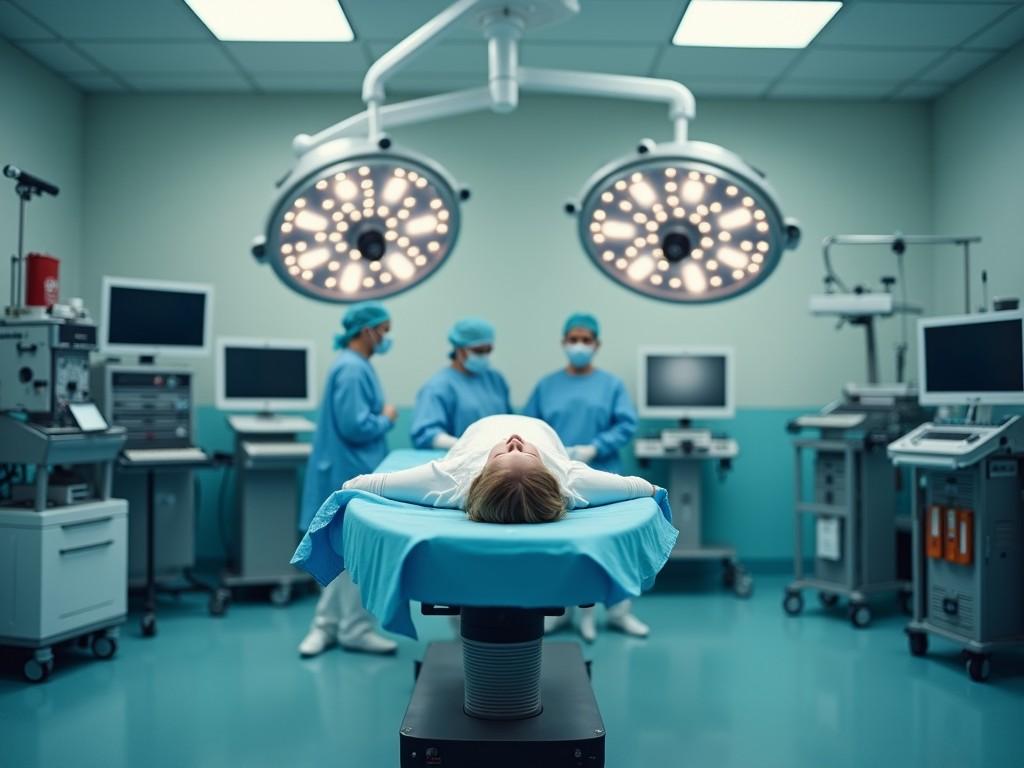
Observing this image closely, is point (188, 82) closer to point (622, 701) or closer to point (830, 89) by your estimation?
point (830, 89)

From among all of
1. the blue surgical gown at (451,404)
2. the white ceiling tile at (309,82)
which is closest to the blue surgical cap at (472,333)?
the blue surgical gown at (451,404)

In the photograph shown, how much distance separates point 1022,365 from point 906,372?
1.94 m

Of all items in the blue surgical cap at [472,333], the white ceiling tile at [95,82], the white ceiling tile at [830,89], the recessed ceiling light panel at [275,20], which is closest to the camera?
the blue surgical cap at [472,333]

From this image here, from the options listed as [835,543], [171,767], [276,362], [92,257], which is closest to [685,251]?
[171,767]

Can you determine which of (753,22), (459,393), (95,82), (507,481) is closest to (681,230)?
(507,481)

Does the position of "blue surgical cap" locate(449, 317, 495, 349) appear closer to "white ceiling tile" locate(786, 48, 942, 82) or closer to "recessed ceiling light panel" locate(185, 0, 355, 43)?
"recessed ceiling light panel" locate(185, 0, 355, 43)

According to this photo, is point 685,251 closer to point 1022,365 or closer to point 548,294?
point 1022,365

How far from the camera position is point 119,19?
3.95 m

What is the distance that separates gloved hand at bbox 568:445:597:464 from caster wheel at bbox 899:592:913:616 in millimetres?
1875

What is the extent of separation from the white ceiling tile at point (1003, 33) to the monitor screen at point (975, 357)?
157cm

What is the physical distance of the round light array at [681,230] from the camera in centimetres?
178

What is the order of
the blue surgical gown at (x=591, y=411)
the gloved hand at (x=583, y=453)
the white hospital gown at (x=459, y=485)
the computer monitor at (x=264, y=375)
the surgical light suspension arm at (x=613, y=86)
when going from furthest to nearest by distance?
the computer monitor at (x=264, y=375) → the blue surgical gown at (x=591, y=411) → the gloved hand at (x=583, y=453) → the white hospital gown at (x=459, y=485) → the surgical light suspension arm at (x=613, y=86)

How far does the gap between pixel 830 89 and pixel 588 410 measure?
8.54ft

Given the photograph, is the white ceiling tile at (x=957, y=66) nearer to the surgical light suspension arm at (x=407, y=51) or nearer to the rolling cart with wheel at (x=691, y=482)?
the rolling cart with wheel at (x=691, y=482)
